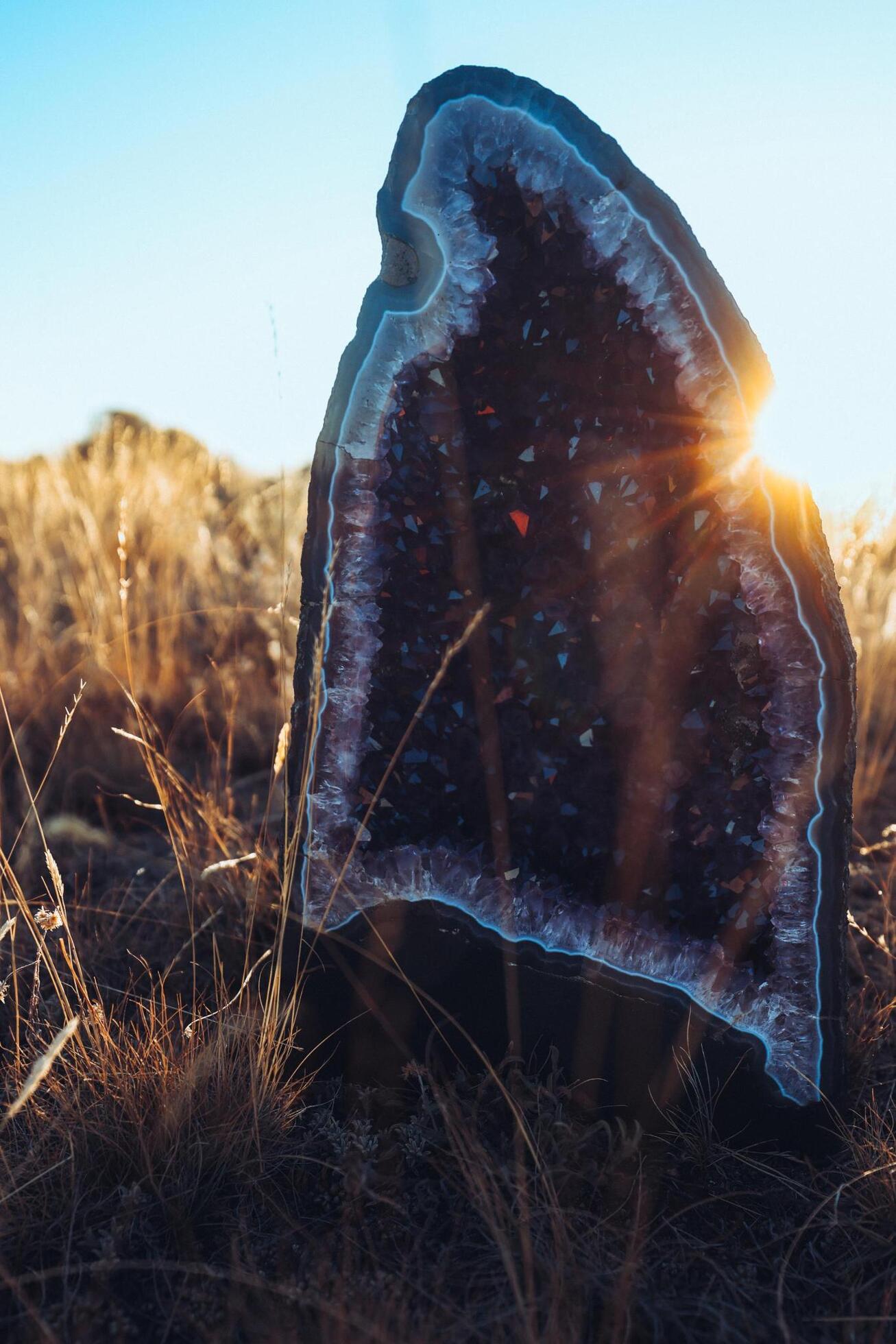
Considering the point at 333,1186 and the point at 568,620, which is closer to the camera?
the point at 333,1186

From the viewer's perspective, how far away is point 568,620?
1.44 meters

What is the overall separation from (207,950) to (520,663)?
89 cm

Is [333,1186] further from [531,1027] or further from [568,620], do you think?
[568,620]

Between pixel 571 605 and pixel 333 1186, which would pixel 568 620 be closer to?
pixel 571 605

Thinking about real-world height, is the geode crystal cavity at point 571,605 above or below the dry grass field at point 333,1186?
above

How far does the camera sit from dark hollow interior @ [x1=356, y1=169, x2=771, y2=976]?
1358mm

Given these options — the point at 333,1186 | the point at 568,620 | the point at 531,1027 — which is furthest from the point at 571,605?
the point at 333,1186

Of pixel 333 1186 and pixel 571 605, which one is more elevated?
pixel 571 605

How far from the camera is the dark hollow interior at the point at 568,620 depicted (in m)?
1.36

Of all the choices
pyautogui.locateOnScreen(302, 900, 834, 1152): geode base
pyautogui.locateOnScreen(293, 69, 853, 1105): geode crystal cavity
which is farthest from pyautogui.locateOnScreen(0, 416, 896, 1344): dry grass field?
pyautogui.locateOnScreen(293, 69, 853, 1105): geode crystal cavity

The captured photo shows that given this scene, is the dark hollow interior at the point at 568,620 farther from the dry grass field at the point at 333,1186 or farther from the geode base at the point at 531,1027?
the dry grass field at the point at 333,1186

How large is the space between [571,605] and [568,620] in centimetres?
2

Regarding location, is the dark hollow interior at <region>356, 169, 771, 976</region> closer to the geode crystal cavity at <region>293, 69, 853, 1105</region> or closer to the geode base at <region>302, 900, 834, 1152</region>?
the geode crystal cavity at <region>293, 69, 853, 1105</region>

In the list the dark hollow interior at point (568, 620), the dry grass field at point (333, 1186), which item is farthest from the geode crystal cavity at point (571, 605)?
the dry grass field at point (333, 1186)
